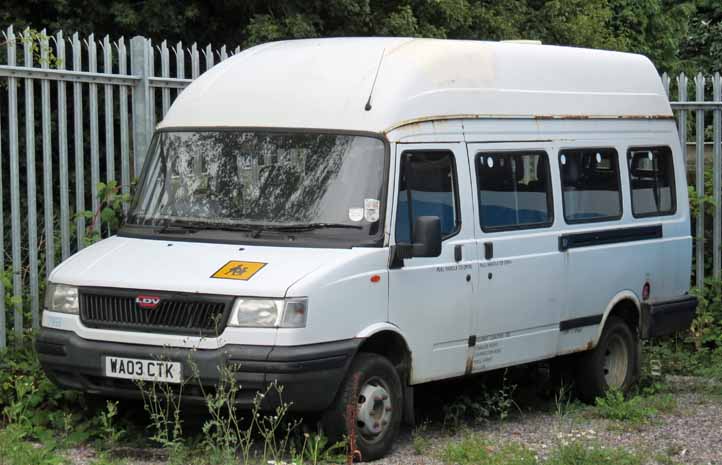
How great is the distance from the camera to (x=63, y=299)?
8.27m

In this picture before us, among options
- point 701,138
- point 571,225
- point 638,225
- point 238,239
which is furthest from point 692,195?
point 238,239

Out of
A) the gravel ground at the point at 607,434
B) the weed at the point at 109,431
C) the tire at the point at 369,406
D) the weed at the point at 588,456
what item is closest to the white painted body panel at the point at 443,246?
the tire at the point at 369,406

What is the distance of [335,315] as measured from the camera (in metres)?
7.82

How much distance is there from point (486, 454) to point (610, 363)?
11.0ft

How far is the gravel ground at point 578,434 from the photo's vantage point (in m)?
8.23

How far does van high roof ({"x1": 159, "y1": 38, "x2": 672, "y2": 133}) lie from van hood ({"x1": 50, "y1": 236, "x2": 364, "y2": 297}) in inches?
39.1

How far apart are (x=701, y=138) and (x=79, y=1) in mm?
9284

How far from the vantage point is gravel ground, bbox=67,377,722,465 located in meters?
8.23

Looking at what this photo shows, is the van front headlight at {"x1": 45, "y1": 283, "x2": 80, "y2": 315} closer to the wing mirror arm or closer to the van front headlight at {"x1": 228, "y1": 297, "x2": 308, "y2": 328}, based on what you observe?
the van front headlight at {"x1": 228, "y1": 297, "x2": 308, "y2": 328}

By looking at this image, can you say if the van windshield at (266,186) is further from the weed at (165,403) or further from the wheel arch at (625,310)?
the wheel arch at (625,310)

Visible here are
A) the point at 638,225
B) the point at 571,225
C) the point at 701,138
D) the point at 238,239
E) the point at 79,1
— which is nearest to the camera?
the point at 238,239

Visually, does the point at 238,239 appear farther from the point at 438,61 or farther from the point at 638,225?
the point at 638,225

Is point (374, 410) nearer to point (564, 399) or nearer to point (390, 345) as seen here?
point (390, 345)

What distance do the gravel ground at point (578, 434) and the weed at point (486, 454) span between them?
100 millimetres
